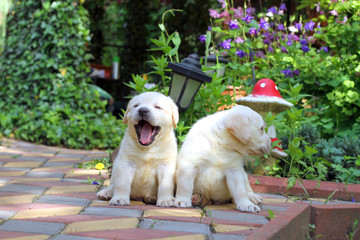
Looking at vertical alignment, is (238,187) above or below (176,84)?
below

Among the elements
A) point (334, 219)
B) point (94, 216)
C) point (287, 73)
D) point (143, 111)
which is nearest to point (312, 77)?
point (287, 73)

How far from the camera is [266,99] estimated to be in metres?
4.02

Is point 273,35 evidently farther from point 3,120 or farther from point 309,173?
point 3,120

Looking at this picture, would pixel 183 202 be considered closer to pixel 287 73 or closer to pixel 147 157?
pixel 147 157

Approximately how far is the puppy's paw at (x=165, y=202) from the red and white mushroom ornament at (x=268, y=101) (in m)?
1.24

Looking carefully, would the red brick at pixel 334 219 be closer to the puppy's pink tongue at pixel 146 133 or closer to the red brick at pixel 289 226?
the red brick at pixel 289 226

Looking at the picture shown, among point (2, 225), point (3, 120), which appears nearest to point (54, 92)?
point (3, 120)

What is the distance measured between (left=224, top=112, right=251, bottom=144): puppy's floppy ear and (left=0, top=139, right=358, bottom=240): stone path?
1.56ft

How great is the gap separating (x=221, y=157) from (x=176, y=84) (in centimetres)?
116

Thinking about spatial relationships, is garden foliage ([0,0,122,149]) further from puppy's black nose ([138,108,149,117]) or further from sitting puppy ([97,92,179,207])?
puppy's black nose ([138,108,149,117])

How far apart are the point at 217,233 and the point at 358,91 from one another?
3.45 metres

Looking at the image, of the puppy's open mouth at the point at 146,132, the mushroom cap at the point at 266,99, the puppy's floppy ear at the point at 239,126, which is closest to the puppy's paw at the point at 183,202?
the puppy's open mouth at the point at 146,132

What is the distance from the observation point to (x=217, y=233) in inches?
93.8

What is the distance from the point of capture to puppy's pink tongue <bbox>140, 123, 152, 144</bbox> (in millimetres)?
3107
